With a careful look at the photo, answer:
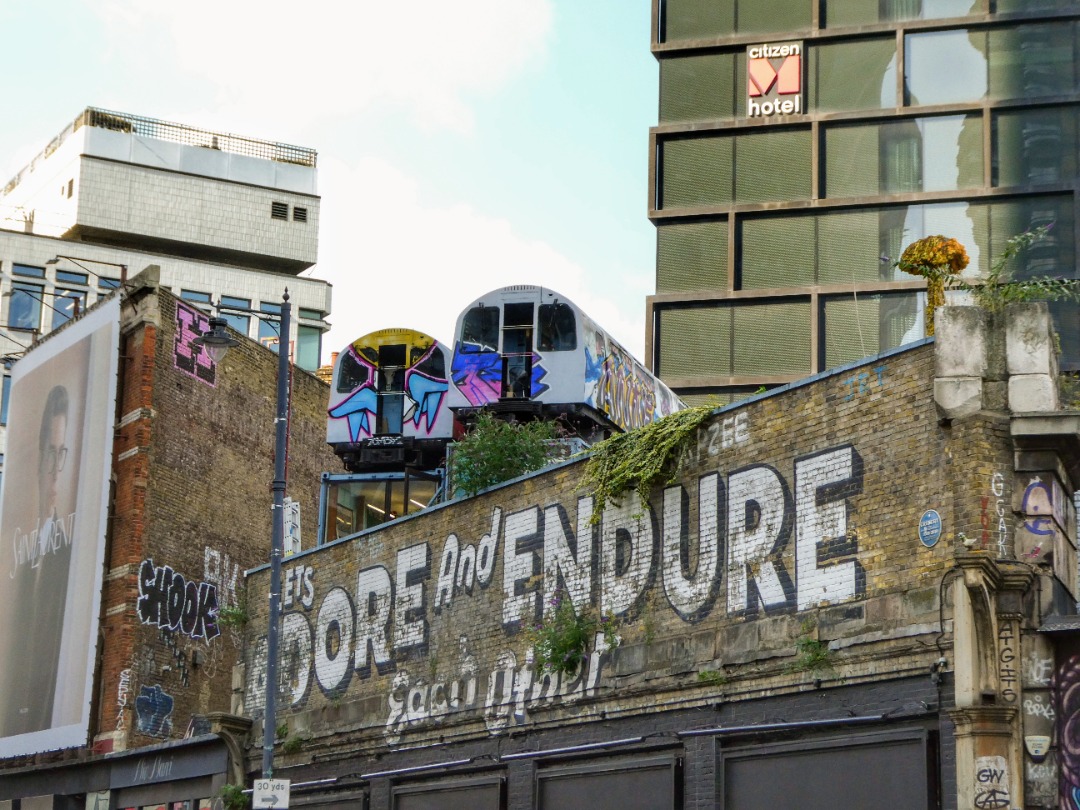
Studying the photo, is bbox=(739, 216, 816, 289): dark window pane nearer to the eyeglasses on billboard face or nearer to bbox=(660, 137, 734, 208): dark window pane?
bbox=(660, 137, 734, 208): dark window pane

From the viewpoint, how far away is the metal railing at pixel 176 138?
79.5 m

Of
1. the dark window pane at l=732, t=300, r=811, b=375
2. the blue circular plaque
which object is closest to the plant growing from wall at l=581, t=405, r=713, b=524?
the blue circular plaque

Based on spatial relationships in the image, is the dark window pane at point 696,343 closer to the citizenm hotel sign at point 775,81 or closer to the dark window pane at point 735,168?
the dark window pane at point 735,168

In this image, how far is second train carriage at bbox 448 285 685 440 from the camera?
1416 inches

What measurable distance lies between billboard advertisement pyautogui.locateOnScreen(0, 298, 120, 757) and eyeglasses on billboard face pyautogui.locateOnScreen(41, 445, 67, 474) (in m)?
0.02

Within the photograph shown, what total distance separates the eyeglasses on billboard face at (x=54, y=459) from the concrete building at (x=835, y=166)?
3172cm

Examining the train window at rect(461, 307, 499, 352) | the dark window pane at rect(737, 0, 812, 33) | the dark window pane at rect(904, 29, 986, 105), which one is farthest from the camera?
the dark window pane at rect(737, 0, 812, 33)

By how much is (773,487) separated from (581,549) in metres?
4.20

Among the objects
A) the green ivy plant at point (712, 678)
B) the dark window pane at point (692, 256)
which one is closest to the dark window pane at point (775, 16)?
the dark window pane at point (692, 256)

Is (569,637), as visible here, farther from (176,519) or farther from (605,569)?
(176,519)


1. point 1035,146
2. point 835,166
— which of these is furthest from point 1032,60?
point 835,166

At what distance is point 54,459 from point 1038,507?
1140 inches

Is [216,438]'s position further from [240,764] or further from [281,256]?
[281,256]

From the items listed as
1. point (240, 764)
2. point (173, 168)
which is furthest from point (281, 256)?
point (240, 764)
